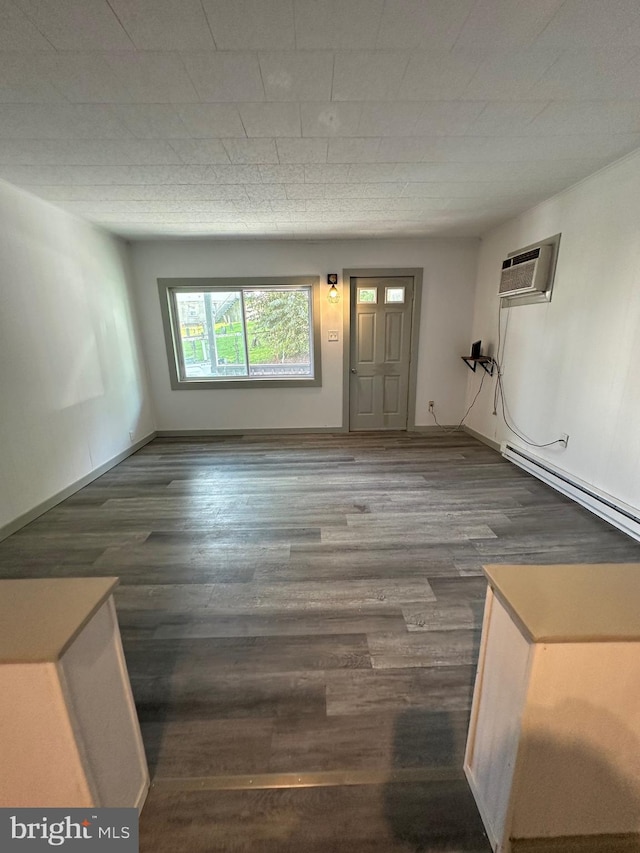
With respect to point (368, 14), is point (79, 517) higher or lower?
lower

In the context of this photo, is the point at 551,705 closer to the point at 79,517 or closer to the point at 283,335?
the point at 79,517

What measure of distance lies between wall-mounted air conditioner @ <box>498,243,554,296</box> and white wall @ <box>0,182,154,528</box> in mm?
4562

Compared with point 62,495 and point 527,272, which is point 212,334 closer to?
point 62,495

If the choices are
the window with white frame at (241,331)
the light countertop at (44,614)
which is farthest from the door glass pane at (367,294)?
the light countertop at (44,614)

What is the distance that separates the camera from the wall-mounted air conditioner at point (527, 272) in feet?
10.5

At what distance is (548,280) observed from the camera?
3.22 m

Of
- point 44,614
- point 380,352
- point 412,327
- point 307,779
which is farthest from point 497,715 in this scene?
point 412,327

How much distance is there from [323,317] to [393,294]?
1.01 metres

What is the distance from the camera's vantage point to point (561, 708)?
30.5 inches

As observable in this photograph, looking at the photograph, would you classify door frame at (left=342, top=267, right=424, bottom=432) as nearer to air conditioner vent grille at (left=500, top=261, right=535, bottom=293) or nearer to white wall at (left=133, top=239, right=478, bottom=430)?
white wall at (left=133, top=239, right=478, bottom=430)

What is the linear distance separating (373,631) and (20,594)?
144cm

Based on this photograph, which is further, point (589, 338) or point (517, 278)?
point (517, 278)

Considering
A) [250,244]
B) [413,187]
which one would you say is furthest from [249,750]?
[250,244]

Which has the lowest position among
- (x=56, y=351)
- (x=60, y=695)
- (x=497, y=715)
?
(x=497, y=715)
